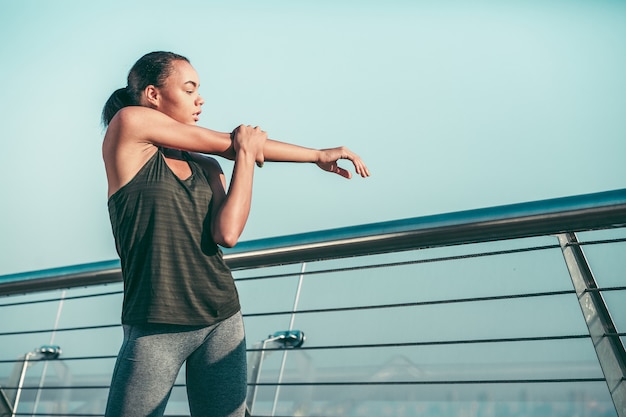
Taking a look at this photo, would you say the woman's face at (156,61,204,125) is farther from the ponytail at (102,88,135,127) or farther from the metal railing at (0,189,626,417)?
the metal railing at (0,189,626,417)

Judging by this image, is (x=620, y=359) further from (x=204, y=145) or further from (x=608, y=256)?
(x=204, y=145)

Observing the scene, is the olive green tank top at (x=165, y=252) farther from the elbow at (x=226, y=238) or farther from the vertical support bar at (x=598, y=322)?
the vertical support bar at (x=598, y=322)

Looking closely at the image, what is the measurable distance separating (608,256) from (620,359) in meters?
0.29

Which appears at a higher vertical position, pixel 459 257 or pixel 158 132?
pixel 459 257

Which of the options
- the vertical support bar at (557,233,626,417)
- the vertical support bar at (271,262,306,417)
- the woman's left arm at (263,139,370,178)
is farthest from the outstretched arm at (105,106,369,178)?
the vertical support bar at (557,233,626,417)

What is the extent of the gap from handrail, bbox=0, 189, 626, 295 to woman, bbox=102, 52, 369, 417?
0.45m

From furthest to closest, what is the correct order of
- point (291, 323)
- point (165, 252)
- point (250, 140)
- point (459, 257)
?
point (291, 323) → point (459, 257) → point (250, 140) → point (165, 252)

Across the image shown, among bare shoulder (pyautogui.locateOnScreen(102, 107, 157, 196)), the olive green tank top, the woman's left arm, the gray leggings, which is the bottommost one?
the gray leggings

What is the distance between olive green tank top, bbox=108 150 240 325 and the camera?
1.62 meters

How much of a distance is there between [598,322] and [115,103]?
1357 millimetres

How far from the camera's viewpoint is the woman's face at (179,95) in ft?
5.92

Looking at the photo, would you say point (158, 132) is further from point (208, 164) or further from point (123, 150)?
point (208, 164)

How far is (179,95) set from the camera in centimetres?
181

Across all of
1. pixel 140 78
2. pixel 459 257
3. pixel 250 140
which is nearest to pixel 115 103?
pixel 140 78
